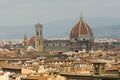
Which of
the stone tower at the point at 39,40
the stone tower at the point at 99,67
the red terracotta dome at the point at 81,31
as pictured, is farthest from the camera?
the red terracotta dome at the point at 81,31

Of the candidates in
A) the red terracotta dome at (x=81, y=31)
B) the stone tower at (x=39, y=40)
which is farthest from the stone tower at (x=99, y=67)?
the red terracotta dome at (x=81, y=31)

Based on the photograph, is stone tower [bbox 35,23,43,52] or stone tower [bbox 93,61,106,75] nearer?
stone tower [bbox 93,61,106,75]

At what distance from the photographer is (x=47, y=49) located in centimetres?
13612

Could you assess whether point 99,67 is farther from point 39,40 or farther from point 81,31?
point 39,40

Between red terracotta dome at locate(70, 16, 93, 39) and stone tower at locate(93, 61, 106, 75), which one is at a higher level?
red terracotta dome at locate(70, 16, 93, 39)

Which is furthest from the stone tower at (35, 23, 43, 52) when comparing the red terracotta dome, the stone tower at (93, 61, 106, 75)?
the stone tower at (93, 61, 106, 75)

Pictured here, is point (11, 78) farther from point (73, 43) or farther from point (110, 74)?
point (73, 43)

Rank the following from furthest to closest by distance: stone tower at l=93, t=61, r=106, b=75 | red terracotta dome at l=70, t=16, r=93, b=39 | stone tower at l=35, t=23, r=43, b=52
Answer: red terracotta dome at l=70, t=16, r=93, b=39
stone tower at l=35, t=23, r=43, b=52
stone tower at l=93, t=61, r=106, b=75

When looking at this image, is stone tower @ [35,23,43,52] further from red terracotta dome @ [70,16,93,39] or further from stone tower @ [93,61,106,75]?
stone tower @ [93,61,106,75]

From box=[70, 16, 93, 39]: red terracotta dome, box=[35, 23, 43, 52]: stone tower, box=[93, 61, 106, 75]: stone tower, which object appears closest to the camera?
box=[93, 61, 106, 75]: stone tower

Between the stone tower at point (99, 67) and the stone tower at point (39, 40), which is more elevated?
the stone tower at point (39, 40)

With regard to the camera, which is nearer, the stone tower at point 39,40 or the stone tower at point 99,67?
the stone tower at point 99,67

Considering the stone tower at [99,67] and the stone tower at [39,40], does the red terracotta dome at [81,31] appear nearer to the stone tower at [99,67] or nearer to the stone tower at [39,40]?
the stone tower at [39,40]

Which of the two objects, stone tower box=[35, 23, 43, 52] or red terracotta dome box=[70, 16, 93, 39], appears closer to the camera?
stone tower box=[35, 23, 43, 52]
